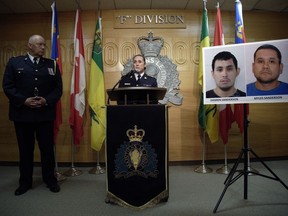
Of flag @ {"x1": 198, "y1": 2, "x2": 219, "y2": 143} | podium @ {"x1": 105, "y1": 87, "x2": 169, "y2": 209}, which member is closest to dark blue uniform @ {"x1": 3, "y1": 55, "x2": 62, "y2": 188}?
podium @ {"x1": 105, "y1": 87, "x2": 169, "y2": 209}

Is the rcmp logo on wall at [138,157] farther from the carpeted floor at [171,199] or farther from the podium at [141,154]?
the carpeted floor at [171,199]

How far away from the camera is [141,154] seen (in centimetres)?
213

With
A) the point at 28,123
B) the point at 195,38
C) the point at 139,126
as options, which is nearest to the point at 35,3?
the point at 28,123

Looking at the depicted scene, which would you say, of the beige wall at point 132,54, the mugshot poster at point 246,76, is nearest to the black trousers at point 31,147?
the beige wall at point 132,54

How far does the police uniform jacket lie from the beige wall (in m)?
1.24

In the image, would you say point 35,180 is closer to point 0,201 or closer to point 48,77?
point 0,201

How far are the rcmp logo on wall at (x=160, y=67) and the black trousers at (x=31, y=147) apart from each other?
1.70m

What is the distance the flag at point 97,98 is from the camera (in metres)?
3.43

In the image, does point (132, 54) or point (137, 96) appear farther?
point (132, 54)

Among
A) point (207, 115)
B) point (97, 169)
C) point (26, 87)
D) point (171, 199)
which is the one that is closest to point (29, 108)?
point (26, 87)

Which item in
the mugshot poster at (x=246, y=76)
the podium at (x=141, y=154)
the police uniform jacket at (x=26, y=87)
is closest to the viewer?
the mugshot poster at (x=246, y=76)

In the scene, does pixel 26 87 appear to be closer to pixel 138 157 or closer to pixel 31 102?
pixel 31 102

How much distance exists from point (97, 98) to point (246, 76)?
2.13m

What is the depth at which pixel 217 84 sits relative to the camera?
221 cm
